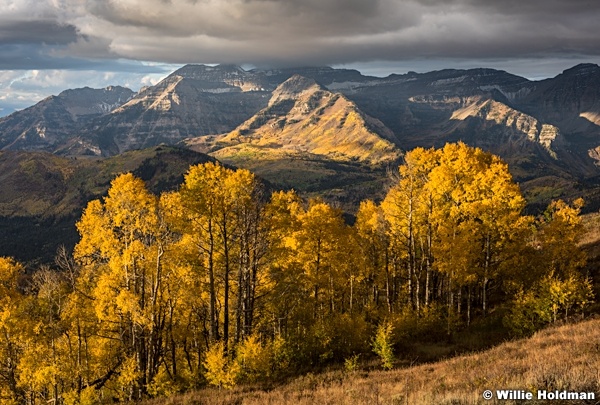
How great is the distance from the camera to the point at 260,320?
4266cm

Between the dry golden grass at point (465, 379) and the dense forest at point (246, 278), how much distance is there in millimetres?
3201

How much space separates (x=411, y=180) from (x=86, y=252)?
28454 mm

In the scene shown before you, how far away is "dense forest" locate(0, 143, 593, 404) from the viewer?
3225 centimetres

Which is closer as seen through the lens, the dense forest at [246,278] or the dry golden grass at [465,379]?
the dry golden grass at [465,379]

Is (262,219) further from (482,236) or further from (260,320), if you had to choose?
(482,236)

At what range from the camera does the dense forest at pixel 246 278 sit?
3225cm

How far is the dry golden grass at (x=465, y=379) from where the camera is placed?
15.7m

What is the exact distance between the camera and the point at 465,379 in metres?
20.4

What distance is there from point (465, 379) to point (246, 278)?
62.8 feet

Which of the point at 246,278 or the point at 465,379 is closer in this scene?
the point at 465,379

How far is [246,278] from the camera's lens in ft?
116

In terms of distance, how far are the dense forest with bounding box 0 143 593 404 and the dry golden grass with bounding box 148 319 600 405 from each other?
3201 mm

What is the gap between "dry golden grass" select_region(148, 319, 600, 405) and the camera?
1570cm

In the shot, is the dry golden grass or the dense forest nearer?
the dry golden grass
